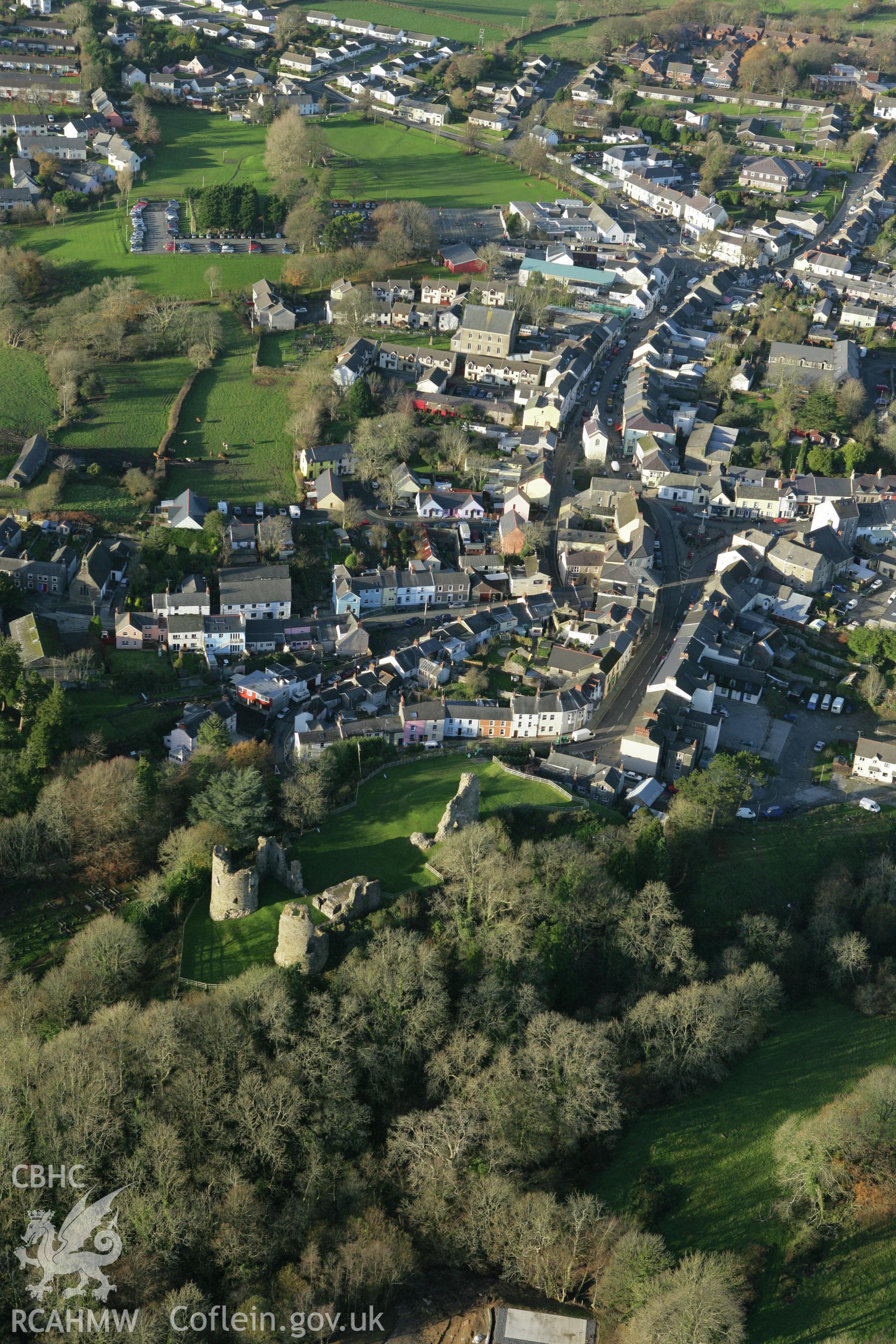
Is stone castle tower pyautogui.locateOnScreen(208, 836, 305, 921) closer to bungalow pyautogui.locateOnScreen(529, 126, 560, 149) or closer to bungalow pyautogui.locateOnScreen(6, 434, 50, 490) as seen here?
bungalow pyautogui.locateOnScreen(6, 434, 50, 490)

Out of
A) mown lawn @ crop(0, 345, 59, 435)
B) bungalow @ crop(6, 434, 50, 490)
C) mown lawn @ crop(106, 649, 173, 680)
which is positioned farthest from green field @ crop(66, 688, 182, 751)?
mown lawn @ crop(0, 345, 59, 435)

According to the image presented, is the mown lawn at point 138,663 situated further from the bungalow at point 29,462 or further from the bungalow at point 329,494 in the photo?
the bungalow at point 29,462

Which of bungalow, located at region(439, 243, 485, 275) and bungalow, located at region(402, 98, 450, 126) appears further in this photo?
bungalow, located at region(402, 98, 450, 126)

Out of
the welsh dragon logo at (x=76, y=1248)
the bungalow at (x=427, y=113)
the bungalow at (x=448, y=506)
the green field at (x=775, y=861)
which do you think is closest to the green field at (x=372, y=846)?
the green field at (x=775, y=861)

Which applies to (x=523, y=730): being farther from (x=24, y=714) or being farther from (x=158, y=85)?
(x=158, y=85)

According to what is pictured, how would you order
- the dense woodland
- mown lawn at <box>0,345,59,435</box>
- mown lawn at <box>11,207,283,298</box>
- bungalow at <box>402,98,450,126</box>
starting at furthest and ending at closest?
bungalow at <box>402,98,450,126</box> < mown lawn at <box>11,207,283,298</box> < mown lawn at <box>0,345,59,435</box> < the dense woodland
